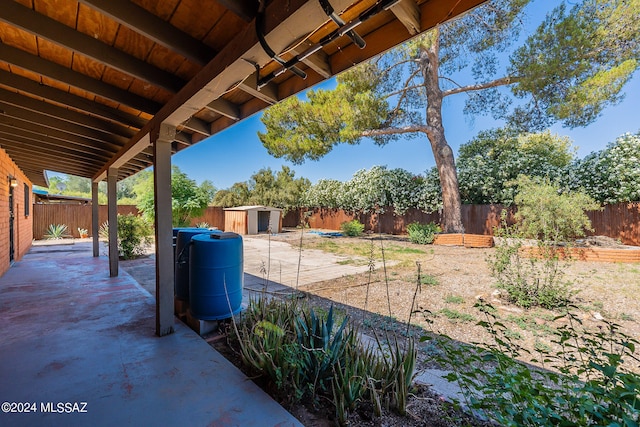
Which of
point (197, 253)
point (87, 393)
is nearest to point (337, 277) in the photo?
point (197, 253)

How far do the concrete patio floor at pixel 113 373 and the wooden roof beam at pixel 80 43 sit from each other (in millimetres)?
2360

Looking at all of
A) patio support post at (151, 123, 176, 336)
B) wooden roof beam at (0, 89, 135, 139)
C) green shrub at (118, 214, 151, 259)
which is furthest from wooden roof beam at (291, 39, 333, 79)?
green shrub at (118, 214, 151, 259)

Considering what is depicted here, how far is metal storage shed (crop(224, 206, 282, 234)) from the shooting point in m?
16.8

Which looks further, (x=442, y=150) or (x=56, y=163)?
(x=442, y=150)

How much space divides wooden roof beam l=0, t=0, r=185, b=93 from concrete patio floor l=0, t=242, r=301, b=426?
2360mm

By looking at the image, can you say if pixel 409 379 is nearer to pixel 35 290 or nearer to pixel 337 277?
pixel 337 277

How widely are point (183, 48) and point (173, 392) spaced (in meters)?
2.41

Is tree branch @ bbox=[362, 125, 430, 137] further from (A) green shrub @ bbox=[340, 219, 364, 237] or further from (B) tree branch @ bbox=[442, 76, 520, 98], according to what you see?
(A) green shrub @ bbox=[340, 219, 364, 237]

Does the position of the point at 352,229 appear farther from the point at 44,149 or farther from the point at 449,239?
the point at 44,149

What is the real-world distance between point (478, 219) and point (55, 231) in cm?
1892

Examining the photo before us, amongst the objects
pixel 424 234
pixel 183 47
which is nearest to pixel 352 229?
pixel 424 234

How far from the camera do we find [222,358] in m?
2.36

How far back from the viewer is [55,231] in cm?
1236

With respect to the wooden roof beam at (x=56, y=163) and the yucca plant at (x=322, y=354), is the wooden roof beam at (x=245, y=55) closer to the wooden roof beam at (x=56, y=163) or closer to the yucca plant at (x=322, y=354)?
the yucca plant at (x=322, y=354)
